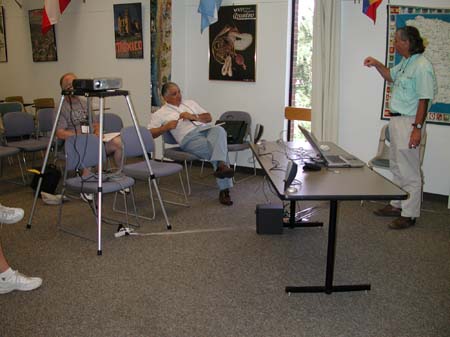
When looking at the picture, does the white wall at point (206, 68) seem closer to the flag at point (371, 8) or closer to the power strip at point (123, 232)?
the flag at point (371, 8)

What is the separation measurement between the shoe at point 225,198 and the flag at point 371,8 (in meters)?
2.41

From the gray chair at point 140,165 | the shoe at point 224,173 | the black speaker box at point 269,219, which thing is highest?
the gray chair at point 140,165

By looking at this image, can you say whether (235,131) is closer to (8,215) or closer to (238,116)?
(238,116)

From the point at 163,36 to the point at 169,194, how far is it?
2.35m

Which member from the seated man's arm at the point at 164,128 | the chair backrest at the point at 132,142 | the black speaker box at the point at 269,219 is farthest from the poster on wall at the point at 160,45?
the black speaker box at the point at 269,219

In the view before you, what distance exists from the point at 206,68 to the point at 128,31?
1.54 m

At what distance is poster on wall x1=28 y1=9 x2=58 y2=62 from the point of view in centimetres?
827

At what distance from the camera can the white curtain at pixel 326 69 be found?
17.1 ft

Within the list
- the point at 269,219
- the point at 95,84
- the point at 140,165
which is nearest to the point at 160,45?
the point at 140,165

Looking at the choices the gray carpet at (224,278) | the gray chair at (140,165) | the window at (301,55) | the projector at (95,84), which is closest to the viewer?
the gray carpet at (224,278)

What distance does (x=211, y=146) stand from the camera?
4992 mm

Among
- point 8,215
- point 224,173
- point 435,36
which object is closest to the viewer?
point 8,215

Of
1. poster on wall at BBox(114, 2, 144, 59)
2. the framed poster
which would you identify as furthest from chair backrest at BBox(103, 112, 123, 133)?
the framed poster

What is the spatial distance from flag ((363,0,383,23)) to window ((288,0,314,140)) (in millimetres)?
728
